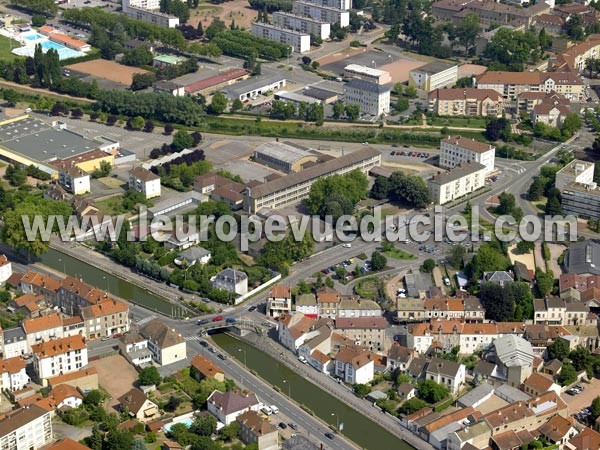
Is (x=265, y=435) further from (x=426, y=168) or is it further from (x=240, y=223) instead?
(x=426, y=168)

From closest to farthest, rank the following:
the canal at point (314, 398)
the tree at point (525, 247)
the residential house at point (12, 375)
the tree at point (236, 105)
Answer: the canal at point (314, 398), the residential house at point (12, 375), the tree at point (525, 247), the tree at point (236, 105)

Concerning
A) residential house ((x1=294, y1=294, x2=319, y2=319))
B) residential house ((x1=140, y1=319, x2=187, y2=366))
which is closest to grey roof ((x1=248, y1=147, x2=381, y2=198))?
residential house ((x1=294, y1=294, x2=319, y2=319))

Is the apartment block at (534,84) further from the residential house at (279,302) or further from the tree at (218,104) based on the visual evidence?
the residential house at (279,302)

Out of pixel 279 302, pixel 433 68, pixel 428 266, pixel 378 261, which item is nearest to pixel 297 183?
pixel 378 261

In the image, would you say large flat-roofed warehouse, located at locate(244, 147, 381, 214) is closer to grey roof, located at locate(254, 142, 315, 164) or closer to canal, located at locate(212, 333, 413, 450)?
grey roof, located at locate(254, 142, 315, 164)

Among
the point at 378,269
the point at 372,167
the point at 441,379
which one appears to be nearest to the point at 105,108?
the point at 372,167

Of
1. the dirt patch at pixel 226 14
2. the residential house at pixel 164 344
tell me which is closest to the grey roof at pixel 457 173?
the residential house at pixel 164 344
